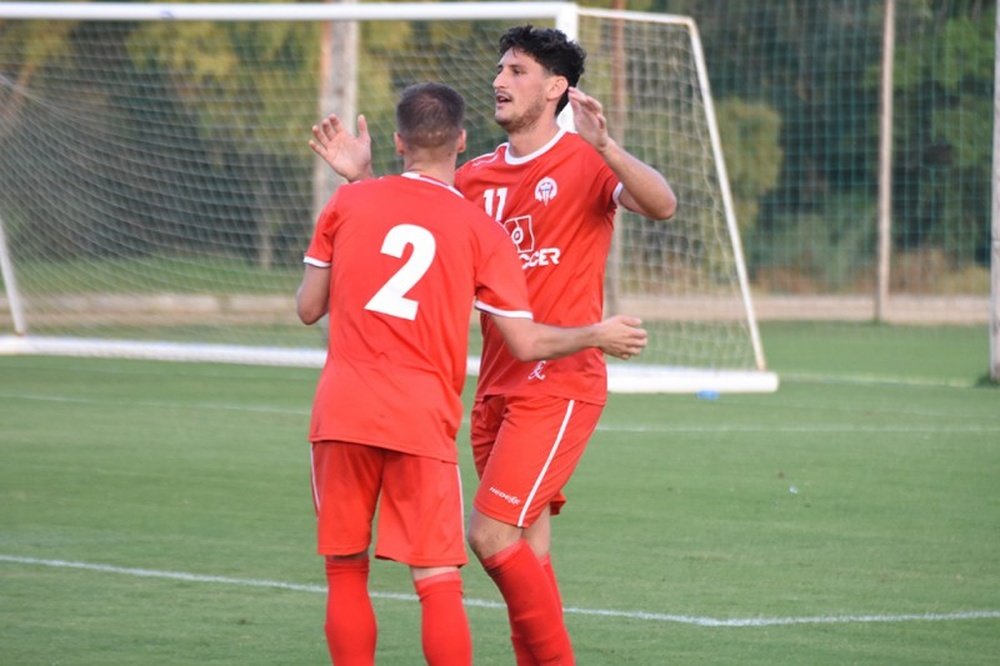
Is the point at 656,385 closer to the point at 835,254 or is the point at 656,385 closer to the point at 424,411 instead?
the point at 424,411

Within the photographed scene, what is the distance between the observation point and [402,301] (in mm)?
5113

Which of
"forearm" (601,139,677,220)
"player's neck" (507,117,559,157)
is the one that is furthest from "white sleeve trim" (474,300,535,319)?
"player's neck" (507,117,559,157)

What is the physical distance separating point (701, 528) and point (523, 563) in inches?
136

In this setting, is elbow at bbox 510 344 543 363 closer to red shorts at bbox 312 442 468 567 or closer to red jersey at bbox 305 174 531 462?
red jersey at bbox 305 174 531 462

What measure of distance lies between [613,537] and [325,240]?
12.6 feet

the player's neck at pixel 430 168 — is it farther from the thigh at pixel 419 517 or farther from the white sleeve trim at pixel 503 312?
the thigh at pixel 419 517

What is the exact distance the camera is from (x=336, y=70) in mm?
20172

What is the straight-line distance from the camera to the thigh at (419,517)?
5.13 meters

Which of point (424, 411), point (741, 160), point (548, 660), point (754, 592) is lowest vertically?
point (741, 160)

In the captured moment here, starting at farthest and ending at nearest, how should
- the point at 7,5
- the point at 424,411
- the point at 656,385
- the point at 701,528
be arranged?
1. the point at 7,5
2. the point at 656,385
3. the point at 701,528
4. the point at 424,411

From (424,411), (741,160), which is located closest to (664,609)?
(424,411)

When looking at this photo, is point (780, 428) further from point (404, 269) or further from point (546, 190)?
point (404, 269)

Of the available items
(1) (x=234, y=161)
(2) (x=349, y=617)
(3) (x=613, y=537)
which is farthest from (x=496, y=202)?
(1) (x=234, y=161)

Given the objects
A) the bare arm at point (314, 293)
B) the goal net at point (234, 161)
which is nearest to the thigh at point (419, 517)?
the bare arm at point (314, 293)
